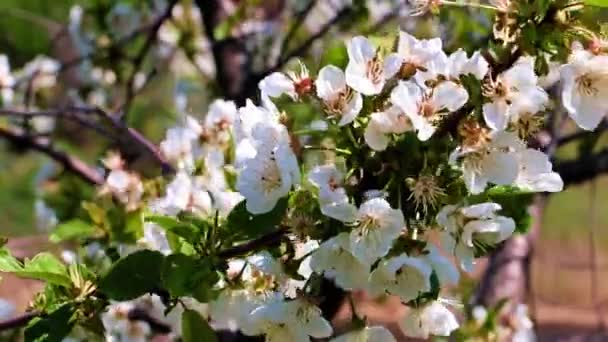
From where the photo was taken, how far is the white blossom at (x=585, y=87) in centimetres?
64

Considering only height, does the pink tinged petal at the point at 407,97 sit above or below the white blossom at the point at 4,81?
above

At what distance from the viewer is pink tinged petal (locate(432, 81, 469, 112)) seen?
631 millimetres

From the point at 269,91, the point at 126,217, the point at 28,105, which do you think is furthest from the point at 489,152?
the point at 28,105

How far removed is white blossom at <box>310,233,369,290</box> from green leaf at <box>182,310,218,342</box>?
14 cm

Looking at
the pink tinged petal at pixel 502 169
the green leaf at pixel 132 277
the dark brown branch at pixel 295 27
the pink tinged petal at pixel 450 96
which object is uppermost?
the pink tinged petal at pixel 450 96

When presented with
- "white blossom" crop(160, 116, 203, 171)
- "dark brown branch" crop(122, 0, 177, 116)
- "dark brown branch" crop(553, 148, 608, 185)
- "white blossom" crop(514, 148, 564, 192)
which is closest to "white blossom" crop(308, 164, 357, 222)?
"white blossom" crop(514, 148, 564, 192)

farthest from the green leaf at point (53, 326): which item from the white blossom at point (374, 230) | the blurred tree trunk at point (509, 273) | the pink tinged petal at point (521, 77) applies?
the blurred tree trunk at point (509, 273)

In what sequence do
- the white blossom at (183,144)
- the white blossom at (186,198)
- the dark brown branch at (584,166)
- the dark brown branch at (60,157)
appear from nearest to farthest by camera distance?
the white blossom at (186,198)
the white blossom at (183,144)
the dark brown branch at (60,157)
the dark brown branch at (584,166)

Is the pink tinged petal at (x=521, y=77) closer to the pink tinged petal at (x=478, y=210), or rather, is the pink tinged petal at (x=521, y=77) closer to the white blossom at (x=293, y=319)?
the pink tinged petal at (x=478, y=210)

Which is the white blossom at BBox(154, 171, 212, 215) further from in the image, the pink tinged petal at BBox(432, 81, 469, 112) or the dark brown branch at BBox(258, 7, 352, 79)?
the dark brown branch at BBox(258, 7, 352, 79)

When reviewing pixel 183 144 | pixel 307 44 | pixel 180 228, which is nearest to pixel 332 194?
pixel 180 228

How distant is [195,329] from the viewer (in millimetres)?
774

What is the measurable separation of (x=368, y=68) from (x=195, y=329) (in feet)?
0.79

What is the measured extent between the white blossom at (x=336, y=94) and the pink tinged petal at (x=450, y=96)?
51 mm
